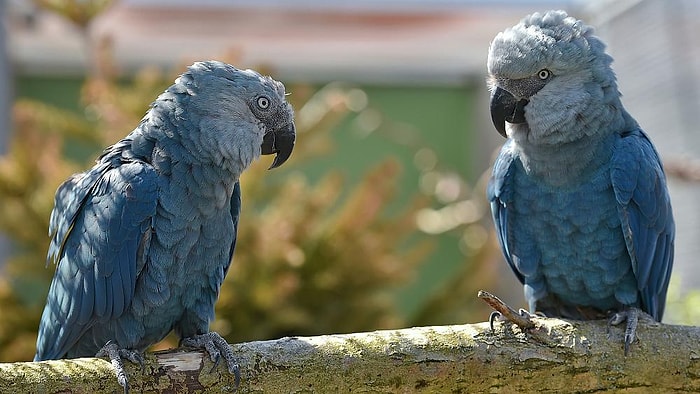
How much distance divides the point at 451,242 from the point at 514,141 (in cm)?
453

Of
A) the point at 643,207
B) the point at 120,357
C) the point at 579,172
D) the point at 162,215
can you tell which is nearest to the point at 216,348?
the point at 120,357

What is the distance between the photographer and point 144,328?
2.47m

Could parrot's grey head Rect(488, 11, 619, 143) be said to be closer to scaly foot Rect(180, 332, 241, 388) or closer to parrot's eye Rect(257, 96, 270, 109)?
parrot's eye Rect(257, 96, 270, 109)

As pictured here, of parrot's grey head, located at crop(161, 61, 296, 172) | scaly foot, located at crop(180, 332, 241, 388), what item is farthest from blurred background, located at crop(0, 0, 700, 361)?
scaly foot, located at crop(180, 332, 241, 388)

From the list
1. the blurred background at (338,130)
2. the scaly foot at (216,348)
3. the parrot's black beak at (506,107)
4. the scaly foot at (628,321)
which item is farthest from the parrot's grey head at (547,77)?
the blurred background at (338,130)

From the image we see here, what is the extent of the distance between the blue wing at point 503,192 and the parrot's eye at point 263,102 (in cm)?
95

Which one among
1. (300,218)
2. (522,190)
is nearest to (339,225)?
(300,218)

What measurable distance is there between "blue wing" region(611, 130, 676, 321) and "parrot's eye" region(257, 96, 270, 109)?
47.5 inches

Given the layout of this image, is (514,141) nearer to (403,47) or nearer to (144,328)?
(144,328)

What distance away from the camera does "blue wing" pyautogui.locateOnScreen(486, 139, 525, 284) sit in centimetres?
287

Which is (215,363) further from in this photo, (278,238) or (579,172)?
(278,238)

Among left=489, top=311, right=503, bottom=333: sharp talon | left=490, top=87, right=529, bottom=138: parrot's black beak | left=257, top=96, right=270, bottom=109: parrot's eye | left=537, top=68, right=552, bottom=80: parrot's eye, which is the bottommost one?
left=489, top=311, right=503, bottom=333: sharp talon

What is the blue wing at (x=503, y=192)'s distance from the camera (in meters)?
2.87

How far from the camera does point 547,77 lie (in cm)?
261
